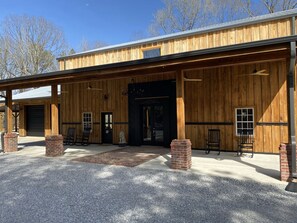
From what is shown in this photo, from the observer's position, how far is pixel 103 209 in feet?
13.0

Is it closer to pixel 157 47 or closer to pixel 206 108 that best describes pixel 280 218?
pixel 206 108

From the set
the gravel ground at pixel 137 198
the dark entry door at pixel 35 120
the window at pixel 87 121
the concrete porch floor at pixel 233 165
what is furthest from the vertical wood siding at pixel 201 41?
the gravel ground at pixel 137 198

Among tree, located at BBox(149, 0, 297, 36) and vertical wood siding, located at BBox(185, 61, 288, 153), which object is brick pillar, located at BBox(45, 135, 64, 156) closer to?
vertical wood siding, located at BBox(185, 61, 288, 153)

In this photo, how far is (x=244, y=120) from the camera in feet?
29.0

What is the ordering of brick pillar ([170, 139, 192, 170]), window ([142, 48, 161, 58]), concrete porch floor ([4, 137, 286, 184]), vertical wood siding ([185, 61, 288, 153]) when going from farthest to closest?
window ([142, 48, 161, 58]) < vertical wood siding ([185, 61, 288, 153]) < brick pillar ([170, 139, 192, 170]) < concrete porch floor ([4, 137, 286, 184])

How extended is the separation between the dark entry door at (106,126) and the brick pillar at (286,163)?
29.4 feet

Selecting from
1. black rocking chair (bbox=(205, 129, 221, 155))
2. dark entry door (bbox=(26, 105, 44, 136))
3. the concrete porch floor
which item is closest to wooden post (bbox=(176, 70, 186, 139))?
the concrete porch floor

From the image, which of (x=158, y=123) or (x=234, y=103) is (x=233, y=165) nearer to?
(x=234, y=103)

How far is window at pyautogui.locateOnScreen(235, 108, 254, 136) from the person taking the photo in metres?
8.71

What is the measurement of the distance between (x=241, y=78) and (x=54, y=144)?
809 centimetres

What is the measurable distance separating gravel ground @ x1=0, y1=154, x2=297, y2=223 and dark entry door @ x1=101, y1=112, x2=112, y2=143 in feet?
19.5

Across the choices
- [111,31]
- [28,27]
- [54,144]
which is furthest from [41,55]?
[54,144]

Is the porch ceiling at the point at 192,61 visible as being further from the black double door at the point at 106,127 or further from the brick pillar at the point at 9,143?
the black double door at the point at 106,127

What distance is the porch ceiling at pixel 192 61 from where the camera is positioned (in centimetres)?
509
